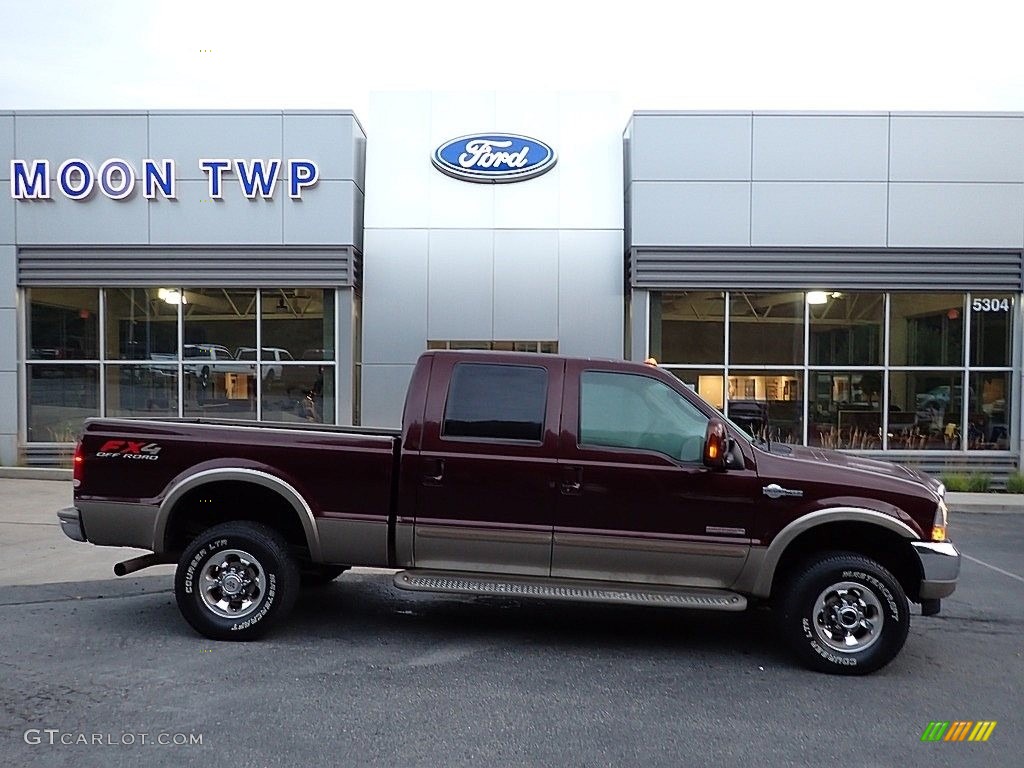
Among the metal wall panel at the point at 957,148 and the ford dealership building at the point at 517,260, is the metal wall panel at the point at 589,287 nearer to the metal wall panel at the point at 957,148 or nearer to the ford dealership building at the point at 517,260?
the ford dealership building at the point at 517,260

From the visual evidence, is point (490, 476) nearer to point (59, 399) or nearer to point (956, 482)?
point (956, 482)

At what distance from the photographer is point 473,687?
17.1 feet

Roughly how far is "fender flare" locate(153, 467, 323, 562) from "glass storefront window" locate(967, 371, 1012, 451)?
44.0 feet

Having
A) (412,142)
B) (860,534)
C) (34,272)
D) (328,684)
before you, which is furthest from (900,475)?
(34,272)

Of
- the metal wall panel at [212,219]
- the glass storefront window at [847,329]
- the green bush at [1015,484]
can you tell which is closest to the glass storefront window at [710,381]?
the glass storefront window at [847,329]

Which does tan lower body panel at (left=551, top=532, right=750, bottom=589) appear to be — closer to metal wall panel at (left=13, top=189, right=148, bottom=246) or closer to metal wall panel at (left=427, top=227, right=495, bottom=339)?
metal wall panel at (left=427, top=227, right=495, bottom=339)

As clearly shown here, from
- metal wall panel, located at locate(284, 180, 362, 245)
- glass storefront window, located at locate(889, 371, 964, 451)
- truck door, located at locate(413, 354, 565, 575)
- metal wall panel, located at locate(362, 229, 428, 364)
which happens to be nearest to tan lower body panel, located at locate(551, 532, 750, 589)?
truck door, located at locate(413, 354, 565, 575)

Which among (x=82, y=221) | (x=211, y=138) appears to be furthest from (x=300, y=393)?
(x=82, y=221)

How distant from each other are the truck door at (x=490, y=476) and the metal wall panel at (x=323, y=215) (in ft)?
32.4

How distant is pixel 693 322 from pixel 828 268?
7.94ft

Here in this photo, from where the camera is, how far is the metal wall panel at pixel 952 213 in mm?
15070

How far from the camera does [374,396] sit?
50.3 ft

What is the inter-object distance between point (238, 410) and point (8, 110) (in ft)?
21.2

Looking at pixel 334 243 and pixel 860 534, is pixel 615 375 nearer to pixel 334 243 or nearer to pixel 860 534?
pixel 860 534
